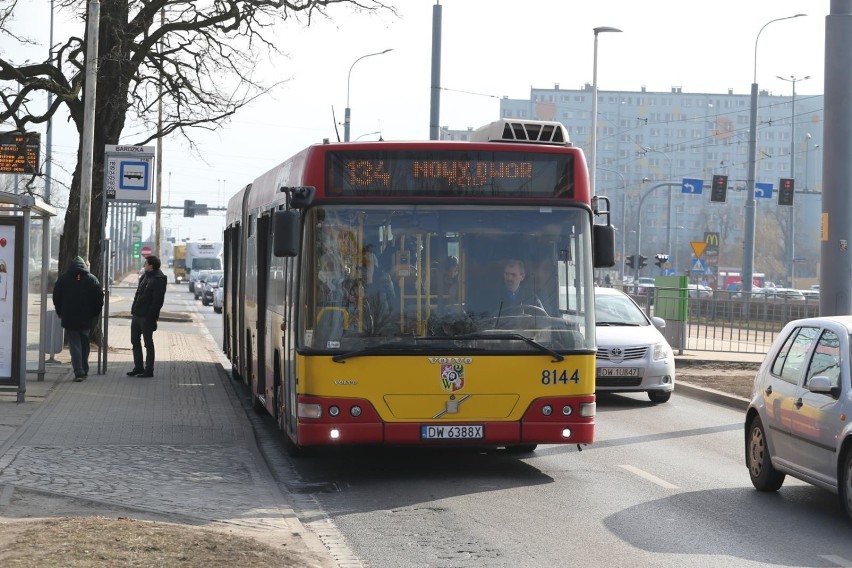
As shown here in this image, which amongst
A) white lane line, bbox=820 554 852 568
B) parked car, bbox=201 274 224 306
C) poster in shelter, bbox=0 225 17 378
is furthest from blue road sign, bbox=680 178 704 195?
white lane line, bbox=820 554 852 568

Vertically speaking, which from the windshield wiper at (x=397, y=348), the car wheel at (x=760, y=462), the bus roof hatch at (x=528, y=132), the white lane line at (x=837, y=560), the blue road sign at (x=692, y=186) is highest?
the blue road sign at (x=692, y=186)

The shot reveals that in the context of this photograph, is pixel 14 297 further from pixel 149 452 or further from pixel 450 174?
pixel 450 174

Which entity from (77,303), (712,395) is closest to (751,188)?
(712,395)

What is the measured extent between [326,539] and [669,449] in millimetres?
5839

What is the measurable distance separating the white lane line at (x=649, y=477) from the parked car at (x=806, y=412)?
660mm

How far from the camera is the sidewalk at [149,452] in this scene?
900 centimetres

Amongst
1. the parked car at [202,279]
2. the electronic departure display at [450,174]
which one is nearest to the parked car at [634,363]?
the electronic departure display at [450,174]

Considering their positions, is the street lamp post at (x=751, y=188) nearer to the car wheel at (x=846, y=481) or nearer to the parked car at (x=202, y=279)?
the parked car at (x=202, y=279)

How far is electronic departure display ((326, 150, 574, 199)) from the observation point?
1084 cm

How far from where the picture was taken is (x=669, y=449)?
43.7ft

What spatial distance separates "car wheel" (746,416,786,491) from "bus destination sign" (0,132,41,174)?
55.1 feet

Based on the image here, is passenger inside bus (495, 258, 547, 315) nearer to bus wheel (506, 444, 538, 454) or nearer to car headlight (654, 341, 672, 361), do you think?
bus wheel (506, 444, 538, 454)

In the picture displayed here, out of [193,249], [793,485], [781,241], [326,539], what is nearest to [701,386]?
[793,485]

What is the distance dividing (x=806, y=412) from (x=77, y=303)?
11924 millimetres
